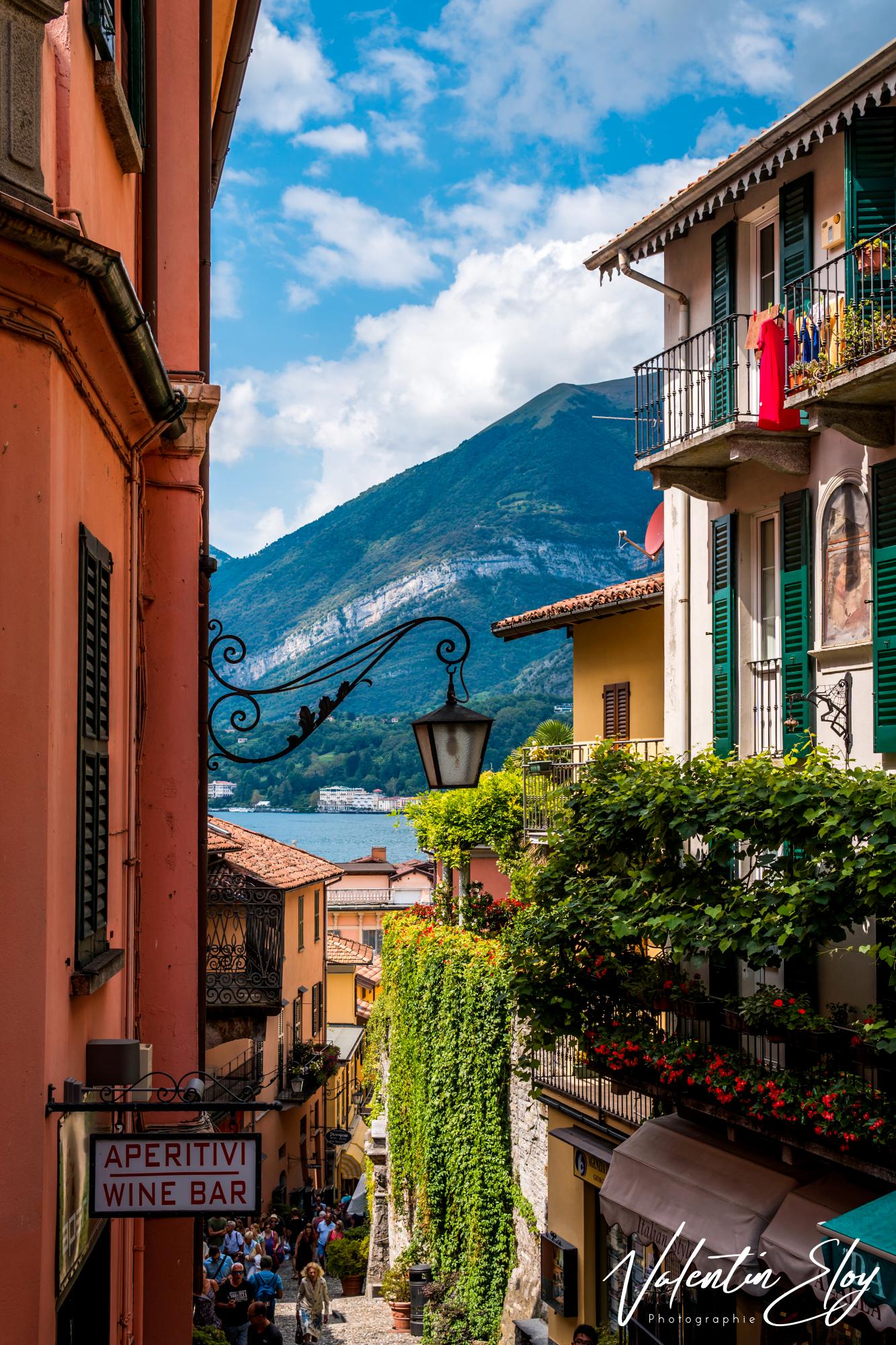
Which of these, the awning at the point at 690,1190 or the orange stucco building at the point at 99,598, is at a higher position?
the orange stucco building at the point at 99,598

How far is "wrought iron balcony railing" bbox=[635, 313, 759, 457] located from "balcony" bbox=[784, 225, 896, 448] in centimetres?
121

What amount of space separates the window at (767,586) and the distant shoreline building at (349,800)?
10082cm

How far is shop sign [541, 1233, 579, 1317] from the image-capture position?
16266 millimetres

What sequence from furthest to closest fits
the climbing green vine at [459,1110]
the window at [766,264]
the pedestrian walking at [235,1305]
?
the climbing green vine at [459,1110] → the pedestrian walking at [235,1305] → the window at [766,264]

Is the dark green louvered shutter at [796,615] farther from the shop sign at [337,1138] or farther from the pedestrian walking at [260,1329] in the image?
the shop sign at [337,1138]

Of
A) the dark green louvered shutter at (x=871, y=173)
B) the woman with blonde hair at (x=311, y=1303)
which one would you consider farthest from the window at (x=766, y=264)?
the woman with blonde hair at (x=311, y=1303)

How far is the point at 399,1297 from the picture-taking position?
21.7m

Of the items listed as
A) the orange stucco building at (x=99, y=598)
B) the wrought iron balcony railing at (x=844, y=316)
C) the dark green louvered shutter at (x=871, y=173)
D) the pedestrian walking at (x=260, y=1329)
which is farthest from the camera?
the pedestrian walking at (x=260, y=1329)

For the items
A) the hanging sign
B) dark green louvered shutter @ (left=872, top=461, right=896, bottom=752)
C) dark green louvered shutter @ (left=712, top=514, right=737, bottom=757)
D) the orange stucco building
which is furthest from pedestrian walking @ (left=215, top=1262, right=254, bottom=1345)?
the hanging sign

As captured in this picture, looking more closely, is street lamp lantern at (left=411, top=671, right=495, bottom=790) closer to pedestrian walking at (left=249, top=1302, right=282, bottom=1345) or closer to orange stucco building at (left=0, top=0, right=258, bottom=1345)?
orange stucco building at (left=0, top=0, right=258, bottom=1345)

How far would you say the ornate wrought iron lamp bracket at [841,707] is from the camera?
12164 mm

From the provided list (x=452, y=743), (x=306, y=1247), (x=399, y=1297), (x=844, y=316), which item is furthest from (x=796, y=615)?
(x=306, y=1247)

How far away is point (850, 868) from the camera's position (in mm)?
10047

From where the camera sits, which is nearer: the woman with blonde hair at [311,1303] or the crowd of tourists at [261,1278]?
the crowd of tourists at [261,1278]
